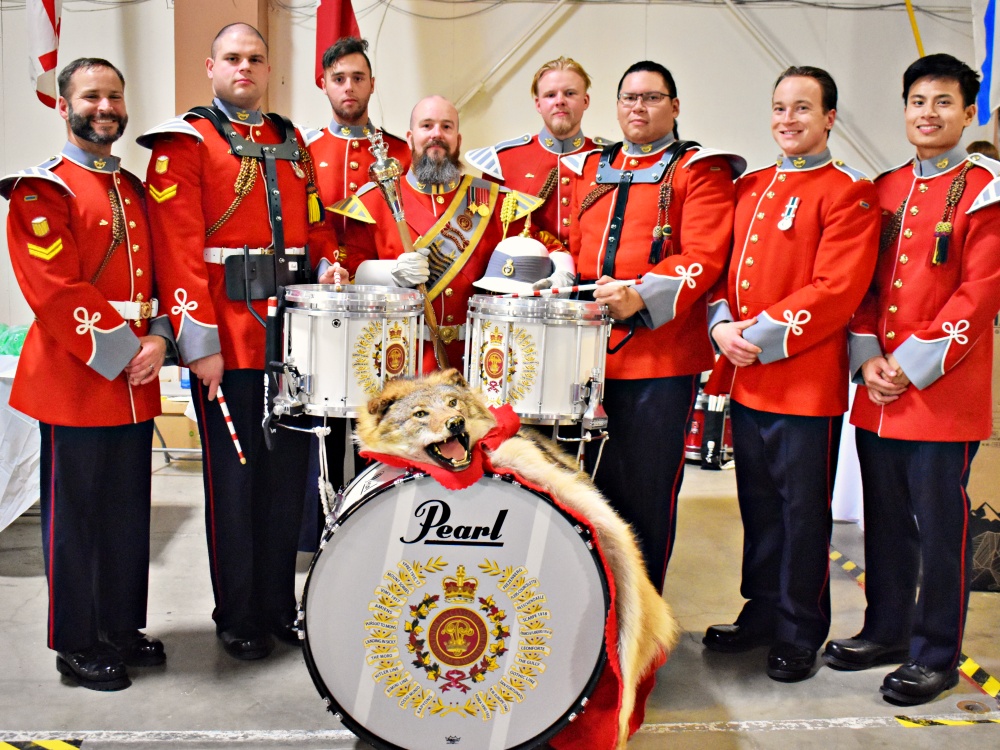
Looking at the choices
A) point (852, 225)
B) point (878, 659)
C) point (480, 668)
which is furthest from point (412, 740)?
point (852, 225)

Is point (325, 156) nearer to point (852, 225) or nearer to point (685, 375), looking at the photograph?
point (685, 375)

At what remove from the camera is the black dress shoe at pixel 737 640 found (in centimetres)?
301

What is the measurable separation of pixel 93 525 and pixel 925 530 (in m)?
2.41

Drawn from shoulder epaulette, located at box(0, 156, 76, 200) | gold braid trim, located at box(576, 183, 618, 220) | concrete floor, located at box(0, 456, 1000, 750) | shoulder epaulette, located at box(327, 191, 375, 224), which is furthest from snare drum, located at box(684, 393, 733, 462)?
shoulder epaulette, located at box(0, 156, 76, 200)

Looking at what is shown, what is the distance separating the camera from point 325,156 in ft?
11.5

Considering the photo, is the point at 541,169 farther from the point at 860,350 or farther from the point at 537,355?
the point at 860,350

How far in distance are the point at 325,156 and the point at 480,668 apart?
2.10 meters

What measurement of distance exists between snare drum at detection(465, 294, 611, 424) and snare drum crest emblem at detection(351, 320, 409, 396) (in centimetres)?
24

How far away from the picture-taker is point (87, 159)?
2.61 metres


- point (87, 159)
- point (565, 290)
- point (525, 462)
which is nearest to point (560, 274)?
point (565, 290)

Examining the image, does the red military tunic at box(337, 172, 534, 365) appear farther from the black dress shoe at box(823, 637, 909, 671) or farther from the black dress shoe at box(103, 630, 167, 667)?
the black dress shoe at box(823, 637, 909, 671)

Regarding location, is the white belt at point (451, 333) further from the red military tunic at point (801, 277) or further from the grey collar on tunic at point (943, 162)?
the grey collar on tunic at point (943, 162)

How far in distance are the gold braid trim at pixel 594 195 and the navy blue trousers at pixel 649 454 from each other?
22.2 inches

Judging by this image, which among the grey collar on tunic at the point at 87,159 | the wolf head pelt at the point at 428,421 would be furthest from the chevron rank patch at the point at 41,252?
the wolf head pelt at the point at 428,421
